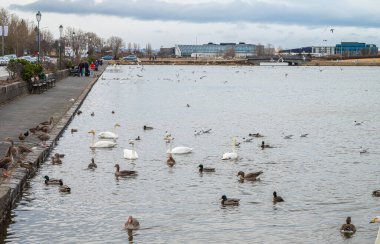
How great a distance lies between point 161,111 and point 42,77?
9.49m

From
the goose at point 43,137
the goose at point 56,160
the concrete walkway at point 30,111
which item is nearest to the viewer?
the goose at point 56,160

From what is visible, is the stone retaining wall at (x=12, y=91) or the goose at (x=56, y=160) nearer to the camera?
the goose at (x=56, y=160)

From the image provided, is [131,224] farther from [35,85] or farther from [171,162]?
[35,85]

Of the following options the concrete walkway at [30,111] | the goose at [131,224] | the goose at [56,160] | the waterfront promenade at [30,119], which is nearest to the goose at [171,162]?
the goose at [56,160]

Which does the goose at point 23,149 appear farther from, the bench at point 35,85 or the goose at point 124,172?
the bench at point 35,85

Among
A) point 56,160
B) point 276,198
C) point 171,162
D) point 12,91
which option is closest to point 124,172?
point 56,160

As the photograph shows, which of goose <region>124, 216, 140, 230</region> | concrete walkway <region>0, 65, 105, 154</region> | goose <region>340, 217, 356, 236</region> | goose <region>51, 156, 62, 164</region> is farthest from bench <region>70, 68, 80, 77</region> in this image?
goose <region>340, 217, 356, 236</region>

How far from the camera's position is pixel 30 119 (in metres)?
31.1

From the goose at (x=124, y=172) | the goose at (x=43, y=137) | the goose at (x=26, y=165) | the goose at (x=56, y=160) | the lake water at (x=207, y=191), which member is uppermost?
the goose at (x=43, y=137)

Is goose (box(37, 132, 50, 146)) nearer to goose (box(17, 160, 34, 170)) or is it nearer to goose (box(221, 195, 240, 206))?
goose (box(17, 160, 34, 170))

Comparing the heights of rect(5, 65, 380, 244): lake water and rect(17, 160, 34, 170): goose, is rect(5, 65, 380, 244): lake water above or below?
below

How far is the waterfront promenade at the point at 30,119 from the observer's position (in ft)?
57.2

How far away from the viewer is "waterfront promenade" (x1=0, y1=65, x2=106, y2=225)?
57.2 feet

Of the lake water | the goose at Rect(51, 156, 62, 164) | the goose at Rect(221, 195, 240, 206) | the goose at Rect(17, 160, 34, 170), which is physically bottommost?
the lake water
